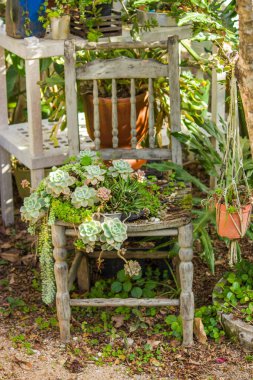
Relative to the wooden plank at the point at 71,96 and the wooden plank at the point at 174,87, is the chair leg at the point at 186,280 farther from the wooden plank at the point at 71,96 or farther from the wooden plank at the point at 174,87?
the wooden plank at the point at 71,96

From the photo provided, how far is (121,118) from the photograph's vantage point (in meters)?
4.47

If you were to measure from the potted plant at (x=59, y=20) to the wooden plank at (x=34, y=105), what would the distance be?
0.64 ft

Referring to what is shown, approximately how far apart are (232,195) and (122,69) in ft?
2.92

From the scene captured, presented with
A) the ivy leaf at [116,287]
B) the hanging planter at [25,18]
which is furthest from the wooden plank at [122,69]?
the ivy leaf at [116,287]

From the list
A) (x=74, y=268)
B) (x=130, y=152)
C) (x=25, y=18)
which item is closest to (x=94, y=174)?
(x=130, y=152)

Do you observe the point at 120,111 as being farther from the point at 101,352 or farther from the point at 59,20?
the point at 101,352

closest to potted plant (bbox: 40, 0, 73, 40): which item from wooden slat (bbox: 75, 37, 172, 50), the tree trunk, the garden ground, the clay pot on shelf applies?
the clay pot on shelf

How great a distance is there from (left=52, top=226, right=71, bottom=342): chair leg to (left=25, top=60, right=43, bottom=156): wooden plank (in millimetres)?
907

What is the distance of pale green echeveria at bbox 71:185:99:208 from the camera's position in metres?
3.69

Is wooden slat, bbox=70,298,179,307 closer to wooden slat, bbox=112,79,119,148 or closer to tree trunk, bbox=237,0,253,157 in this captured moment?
wooden slat, bbox=112,79,119,148

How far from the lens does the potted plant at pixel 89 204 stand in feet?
12.0

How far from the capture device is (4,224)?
17.4ft

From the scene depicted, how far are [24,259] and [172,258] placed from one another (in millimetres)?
967

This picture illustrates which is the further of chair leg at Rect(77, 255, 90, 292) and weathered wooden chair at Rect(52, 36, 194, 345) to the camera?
chair leg at Rect(77, 255, 90, 292)
